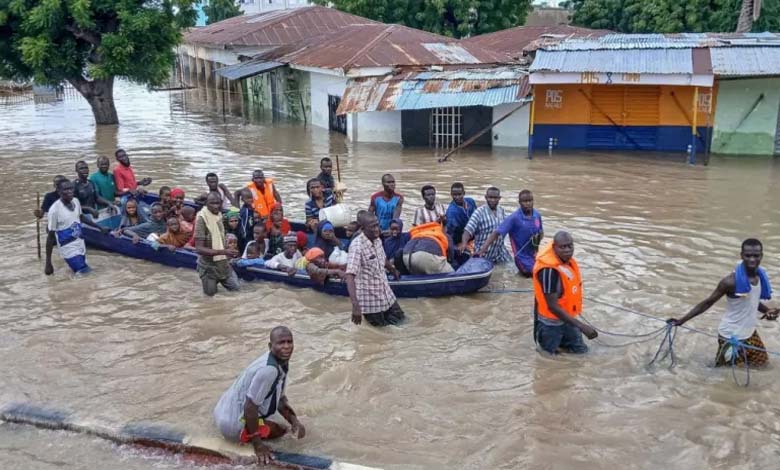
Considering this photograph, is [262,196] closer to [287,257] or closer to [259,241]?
[259,241]

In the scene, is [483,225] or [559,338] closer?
[559,338]

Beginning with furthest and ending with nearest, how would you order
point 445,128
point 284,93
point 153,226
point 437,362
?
point 284,93
point 445,128
point 153,226
point 437,362

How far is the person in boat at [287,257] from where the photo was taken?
9.74 m

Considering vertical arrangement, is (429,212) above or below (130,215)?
above

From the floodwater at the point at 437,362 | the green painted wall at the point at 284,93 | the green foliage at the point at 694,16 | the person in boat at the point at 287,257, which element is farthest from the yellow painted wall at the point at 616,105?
the person in boat at the point at 287,257

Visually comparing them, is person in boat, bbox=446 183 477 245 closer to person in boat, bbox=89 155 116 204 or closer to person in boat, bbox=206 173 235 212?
person in boat, bbox=206 173 235 212

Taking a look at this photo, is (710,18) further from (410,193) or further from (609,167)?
(410,193)

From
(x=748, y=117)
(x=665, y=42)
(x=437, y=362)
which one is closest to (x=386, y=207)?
(x=437, y=362)

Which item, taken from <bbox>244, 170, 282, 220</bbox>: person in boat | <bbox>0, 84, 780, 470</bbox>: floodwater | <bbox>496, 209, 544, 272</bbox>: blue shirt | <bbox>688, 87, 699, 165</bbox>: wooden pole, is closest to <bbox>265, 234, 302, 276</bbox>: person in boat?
<bbox>0, 84, 780, 470</bbox>: floodwater

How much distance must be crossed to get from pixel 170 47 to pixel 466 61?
32.6ft

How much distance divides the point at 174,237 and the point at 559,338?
589 centimetres

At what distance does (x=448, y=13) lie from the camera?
1305 inches

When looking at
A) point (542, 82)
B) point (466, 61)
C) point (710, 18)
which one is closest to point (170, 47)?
point (466, 61)

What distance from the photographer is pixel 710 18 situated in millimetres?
28266
